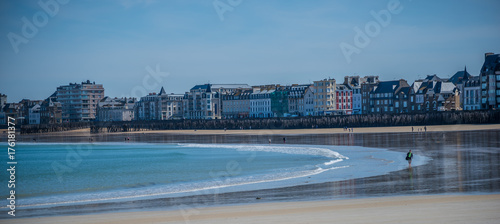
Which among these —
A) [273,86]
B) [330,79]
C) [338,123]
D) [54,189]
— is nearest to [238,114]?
[273,86]

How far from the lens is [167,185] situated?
74.2ft

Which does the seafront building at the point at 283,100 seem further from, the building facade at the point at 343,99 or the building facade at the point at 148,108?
the building facade at the point at 148,108

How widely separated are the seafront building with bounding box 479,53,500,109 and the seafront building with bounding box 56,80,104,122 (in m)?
126

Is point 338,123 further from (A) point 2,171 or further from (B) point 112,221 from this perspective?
(B) point 112,221

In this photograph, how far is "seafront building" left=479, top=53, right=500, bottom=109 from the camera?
3260 inches

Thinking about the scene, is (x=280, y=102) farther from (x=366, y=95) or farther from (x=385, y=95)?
(x=385, y=95)

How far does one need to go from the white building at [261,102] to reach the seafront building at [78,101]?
219 feet

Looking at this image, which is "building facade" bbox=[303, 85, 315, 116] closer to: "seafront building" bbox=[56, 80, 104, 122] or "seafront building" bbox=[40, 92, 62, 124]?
"seafront building" bbox=[40, 92, 62, 124]

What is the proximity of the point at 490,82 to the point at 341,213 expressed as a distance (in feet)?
262

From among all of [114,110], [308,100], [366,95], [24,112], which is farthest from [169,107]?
[366,95]

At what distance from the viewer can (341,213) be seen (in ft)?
43.4

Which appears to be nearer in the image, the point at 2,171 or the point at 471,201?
the point at 471,201

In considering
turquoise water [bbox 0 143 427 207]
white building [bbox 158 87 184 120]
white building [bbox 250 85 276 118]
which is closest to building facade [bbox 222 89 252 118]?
white building [bbox 250 85 276 118]

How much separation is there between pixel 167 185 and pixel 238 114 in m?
111
